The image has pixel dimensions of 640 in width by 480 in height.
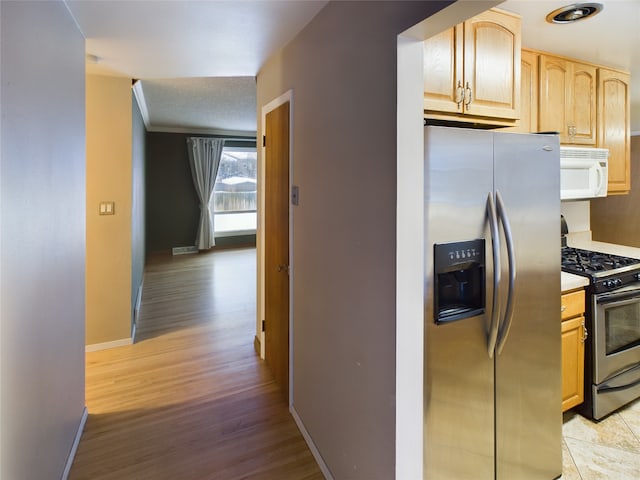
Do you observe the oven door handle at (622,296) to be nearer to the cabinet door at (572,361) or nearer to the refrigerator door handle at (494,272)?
the cabinet door at (572,361)

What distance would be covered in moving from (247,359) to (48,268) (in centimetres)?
190

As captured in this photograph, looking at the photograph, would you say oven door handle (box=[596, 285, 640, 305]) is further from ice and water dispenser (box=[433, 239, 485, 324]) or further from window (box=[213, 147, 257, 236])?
window (box=[213, 147, 257, 236])

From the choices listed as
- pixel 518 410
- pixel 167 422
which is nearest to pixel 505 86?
pixel 518 410

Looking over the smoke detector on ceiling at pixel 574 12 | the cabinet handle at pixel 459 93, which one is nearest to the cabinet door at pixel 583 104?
the smoke detector on ceiling at pixel 574 12

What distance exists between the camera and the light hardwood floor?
1920 millimetres

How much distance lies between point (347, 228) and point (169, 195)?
6.93m

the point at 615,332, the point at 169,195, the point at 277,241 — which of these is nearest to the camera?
the point at 615,332

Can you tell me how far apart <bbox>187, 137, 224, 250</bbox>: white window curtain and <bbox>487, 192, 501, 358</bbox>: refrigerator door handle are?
23.0ft

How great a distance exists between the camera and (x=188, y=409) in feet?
7.91

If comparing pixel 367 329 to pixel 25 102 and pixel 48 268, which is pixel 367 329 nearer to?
pixel 48 268

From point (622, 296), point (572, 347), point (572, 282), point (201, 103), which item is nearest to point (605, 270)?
point (622, 296)

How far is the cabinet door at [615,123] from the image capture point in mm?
2650

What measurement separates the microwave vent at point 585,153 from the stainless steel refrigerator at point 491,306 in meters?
0.97

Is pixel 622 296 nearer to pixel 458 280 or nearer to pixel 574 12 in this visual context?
pixel 458 280
